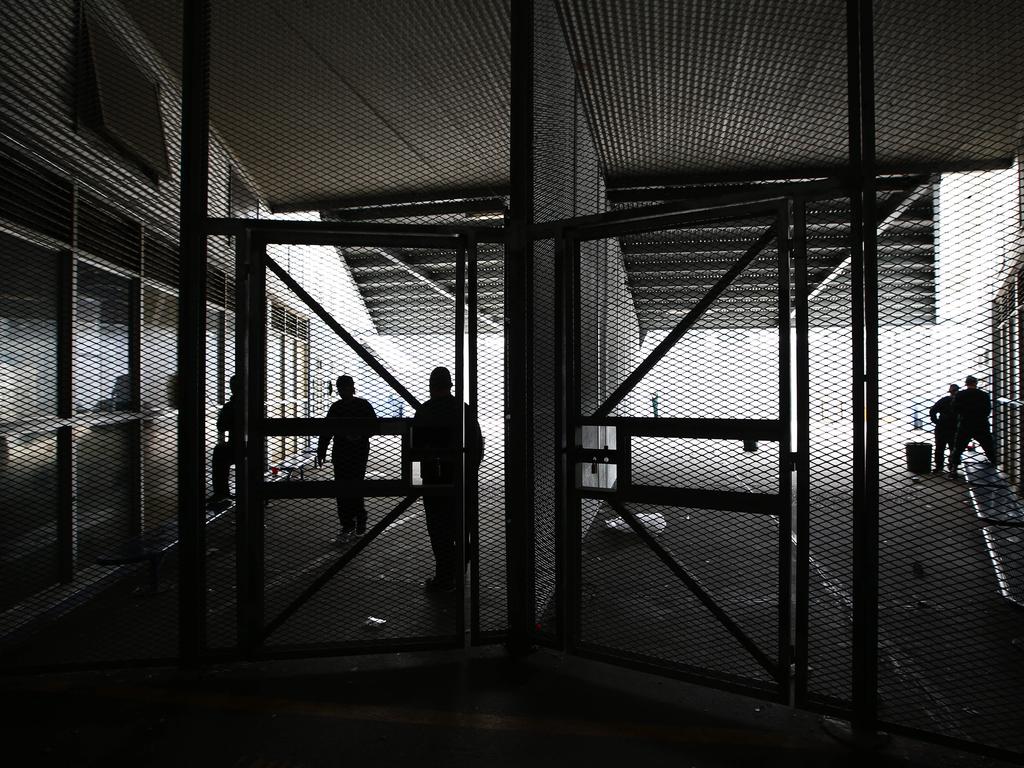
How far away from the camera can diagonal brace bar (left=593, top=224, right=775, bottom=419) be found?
3.19 metres

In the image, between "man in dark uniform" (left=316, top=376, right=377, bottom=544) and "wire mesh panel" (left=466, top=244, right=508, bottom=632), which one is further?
"wire mesh panel" (left=466, top=244, right=508, bottom=632)

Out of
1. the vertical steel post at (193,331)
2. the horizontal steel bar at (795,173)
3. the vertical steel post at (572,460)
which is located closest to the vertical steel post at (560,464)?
the vertical steel post at (572,460)

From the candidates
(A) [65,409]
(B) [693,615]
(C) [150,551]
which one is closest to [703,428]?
(B) [693,615]

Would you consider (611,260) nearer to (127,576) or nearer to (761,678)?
(761,678)

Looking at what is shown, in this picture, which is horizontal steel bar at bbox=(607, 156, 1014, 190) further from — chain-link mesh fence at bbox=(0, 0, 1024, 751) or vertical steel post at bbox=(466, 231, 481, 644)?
vertical steel post at bbox=(466, 231, 481, 644)

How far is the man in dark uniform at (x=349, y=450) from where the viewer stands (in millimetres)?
3640

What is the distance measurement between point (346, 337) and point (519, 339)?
1065mm

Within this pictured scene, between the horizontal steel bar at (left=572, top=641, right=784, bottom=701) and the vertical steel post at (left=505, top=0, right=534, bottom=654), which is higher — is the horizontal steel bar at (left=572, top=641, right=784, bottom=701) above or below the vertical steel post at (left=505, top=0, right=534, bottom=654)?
below

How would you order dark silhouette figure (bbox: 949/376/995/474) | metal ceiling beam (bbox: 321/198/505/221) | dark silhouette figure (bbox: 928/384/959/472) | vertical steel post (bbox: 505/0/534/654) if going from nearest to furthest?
vertical steel post (bbox: 505/0/534/654) → metal ceiling beam (bbox: 321/198/505/221) → dark silhouette figure (bbox: 949/376/995/474) → dark silhouette figure (bbox: 928/384/959/472)

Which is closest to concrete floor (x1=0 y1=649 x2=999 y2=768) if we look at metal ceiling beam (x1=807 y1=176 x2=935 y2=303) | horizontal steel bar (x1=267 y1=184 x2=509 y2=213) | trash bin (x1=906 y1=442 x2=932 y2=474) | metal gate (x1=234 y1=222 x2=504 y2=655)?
metal gate (x1=234 y1=222 x2=504 y2=655)

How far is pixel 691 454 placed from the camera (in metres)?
4.33

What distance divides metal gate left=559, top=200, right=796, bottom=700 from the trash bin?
5609mm

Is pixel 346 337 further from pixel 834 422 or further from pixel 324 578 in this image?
pixel 834 422

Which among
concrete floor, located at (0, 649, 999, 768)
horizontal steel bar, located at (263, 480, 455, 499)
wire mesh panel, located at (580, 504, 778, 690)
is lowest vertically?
concrete floor, located at (0, 649, 999, 768)
